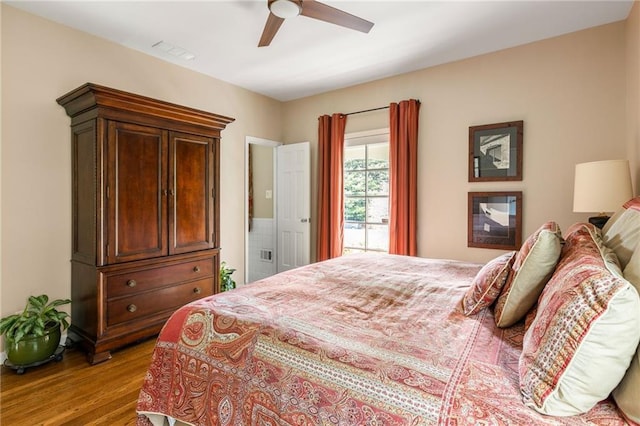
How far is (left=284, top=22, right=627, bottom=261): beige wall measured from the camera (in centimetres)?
279

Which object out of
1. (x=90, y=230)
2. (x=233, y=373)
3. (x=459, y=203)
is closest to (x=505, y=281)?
(x=233, y=373)

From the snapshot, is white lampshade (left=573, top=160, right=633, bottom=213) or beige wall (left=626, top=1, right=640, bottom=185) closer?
white lampshade (left=573, top=160, right=633, bottom=213)

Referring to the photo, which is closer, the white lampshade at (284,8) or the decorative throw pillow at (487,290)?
the decorative throw pillow at (487,290)

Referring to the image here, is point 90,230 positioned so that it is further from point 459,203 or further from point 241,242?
point 459,203

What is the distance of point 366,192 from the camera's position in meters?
4.24

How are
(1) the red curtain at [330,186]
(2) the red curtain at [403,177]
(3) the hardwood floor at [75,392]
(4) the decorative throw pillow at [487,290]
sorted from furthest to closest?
(1) the red curtain at [330,186]
(2) the red curtain at [403,177]
(3) the hardwood floor at [75,392]
(4) the decorative throw pillow at [487,290]

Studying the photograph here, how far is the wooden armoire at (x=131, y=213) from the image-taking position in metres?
2.48

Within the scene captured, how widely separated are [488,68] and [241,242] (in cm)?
351

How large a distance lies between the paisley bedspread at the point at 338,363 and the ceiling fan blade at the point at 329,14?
174 centimetres

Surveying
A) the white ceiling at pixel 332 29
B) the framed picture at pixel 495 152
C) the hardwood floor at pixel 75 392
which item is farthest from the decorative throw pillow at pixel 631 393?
the framed picture at pixel 495 152

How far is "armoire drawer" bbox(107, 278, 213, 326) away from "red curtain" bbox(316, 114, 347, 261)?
1.60 metres

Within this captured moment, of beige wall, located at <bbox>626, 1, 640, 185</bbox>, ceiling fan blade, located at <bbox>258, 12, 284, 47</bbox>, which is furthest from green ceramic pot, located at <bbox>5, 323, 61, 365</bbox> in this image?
beige wall, located at <bbox>626, 1, 640, 185</bbox>

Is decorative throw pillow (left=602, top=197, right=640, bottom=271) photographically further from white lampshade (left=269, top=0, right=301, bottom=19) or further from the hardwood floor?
the hardwood floor

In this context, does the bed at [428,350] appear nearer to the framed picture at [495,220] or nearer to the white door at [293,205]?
the framed picture at [495,220]
